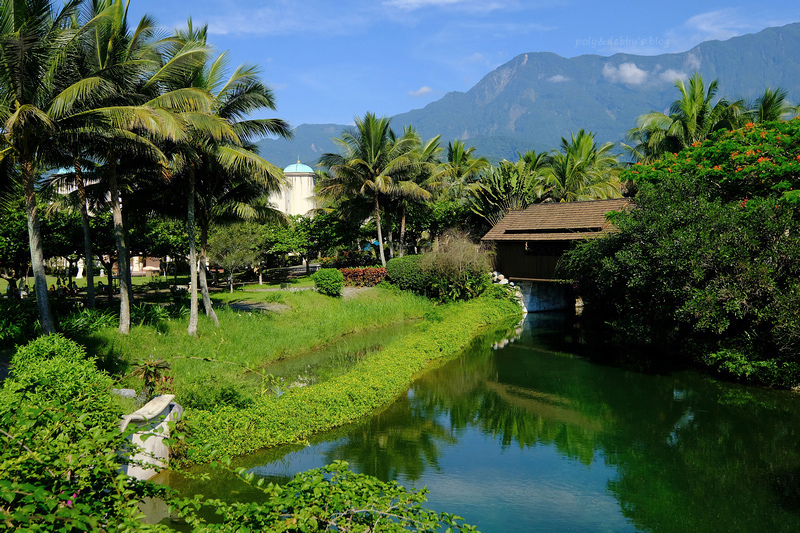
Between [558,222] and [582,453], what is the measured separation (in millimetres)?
16346

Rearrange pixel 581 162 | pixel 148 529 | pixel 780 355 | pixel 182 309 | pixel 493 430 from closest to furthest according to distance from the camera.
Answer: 1. pixel 148 529
2. pixel 493 430
3. pixel 780 355
4. pixel 182 309
5. pixel 581 162

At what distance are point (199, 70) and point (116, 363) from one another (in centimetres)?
899

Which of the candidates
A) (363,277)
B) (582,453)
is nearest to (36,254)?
(582,453)

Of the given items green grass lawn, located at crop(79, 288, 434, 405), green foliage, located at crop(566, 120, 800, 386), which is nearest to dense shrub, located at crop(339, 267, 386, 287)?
green grass lawn, located at crop(79, 288, 434, 405)

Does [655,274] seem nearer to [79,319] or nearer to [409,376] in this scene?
[409,376]

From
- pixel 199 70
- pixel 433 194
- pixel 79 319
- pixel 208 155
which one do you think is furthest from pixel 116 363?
pixel 433 194

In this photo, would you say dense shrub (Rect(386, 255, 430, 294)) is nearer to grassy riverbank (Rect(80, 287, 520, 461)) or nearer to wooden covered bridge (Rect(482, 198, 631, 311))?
grassy riverbank (Rect(80, 287, 520, 461))

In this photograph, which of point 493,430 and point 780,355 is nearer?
point 493,430

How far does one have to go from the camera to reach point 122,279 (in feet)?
49.9

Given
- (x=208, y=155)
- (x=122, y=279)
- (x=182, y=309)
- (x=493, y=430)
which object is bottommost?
(x=493, y=430)

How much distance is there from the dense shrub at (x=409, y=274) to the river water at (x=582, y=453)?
12.1 m

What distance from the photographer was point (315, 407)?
11641 millimetres

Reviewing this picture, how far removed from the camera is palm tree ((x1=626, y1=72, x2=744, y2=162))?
26.4 metres

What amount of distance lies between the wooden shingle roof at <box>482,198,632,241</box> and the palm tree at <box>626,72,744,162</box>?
5.92 m
